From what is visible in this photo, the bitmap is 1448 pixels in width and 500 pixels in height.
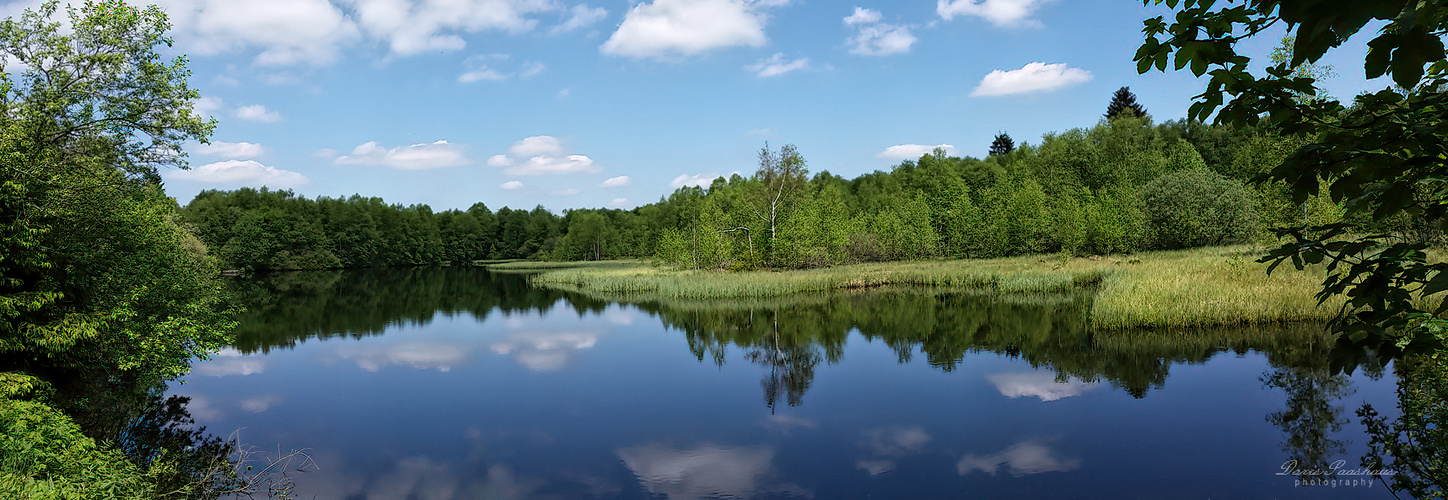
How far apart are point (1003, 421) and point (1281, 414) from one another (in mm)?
4653

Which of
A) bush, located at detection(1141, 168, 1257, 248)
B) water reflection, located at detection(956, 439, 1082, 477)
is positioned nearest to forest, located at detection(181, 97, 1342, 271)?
bush, located at detection(1141, 168, 1257, 248)

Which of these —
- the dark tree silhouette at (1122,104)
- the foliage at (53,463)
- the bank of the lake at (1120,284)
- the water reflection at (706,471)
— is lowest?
the water reflection at (706,471)

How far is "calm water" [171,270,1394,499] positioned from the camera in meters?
10.1

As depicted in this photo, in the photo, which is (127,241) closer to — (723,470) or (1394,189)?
(723,470)

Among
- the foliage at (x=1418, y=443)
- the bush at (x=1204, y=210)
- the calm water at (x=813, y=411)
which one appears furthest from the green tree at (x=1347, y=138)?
the bush at (x=1204, y=210)

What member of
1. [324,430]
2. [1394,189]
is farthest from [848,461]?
[324,430]

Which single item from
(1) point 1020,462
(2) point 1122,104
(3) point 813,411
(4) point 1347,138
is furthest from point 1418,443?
(2) point 1122,104

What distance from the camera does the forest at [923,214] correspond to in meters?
48.2

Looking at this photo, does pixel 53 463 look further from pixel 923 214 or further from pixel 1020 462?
pixel 923 214

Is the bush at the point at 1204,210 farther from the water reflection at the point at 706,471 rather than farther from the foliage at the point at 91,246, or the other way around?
the foliage at the point at 91,246

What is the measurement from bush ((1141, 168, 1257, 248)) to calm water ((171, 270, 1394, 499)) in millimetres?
32480

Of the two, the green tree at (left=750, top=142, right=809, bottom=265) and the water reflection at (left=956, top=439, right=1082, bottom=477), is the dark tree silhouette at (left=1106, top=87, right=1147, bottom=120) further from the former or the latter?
the water reflection at (left=956, top=439, right=1082, bottom=477)

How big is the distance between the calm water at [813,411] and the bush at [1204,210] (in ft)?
107

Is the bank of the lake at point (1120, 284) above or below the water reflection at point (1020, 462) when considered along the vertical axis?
above
